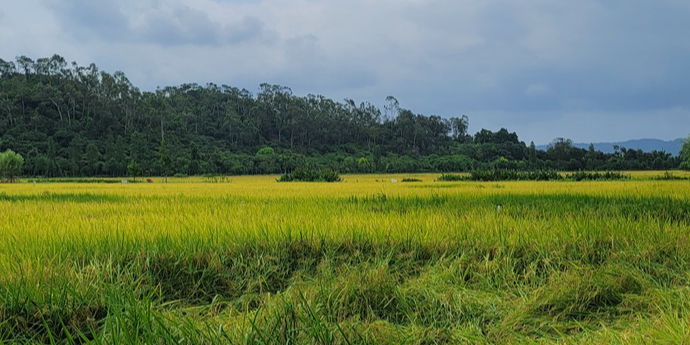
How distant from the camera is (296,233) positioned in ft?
13.7

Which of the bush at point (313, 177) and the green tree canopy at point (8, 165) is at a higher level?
the green tree canopy at point (8, 165)

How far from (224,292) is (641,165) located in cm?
7356

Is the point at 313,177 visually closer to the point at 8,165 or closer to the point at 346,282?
the point at 8,165

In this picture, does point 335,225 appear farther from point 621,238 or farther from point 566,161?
point 566,161

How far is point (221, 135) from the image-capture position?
335 feet

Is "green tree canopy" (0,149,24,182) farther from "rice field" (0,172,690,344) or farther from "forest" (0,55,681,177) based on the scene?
"rice field" (0,172,690,344)

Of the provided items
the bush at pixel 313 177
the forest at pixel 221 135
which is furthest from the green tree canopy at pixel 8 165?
the bush at pixel 313 177

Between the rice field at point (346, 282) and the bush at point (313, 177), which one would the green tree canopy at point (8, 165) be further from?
the rice field at point (346, 282)

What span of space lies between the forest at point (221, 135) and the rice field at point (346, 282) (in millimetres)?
48774

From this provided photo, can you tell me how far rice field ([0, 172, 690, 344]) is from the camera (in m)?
2.22

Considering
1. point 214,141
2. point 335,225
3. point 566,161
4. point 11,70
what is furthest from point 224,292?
point 11,70

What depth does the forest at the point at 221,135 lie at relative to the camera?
69438mm

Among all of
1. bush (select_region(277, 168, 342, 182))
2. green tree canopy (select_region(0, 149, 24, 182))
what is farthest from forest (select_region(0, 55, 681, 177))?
bush (select_region(277, 168, 342, 182))

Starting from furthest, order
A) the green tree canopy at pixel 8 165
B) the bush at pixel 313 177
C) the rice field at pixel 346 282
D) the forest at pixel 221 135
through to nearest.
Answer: the forest at pixel 221 135 < the green tree canopy at pixel 8 165 < the bush at pixel 313 177 < the rice field at pixel 346 282
